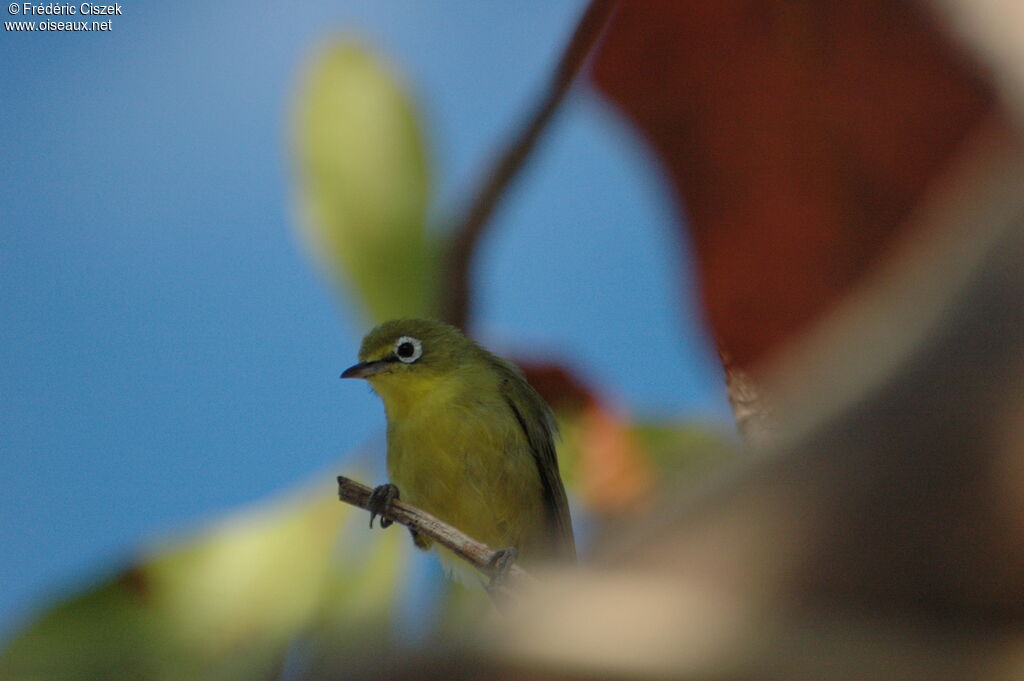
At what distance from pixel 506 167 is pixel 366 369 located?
12.4 inches

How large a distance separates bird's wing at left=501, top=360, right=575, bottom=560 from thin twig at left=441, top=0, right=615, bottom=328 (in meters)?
0.12

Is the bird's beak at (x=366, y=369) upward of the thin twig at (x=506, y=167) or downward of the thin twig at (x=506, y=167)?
upward

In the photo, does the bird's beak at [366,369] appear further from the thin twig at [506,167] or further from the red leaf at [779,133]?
the red leaf at [779,133]

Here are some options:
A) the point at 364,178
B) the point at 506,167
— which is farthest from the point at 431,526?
the point at 364,178

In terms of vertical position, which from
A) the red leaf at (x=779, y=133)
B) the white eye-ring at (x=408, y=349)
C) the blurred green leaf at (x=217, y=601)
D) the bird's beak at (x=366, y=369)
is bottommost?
the blurred green leaf at (x=217, y=601)

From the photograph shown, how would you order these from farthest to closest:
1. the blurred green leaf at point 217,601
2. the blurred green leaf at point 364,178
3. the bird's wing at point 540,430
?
the bird's wing at point 540,430 < the blurred green leaf at point 364,178 < the blurred green leaf at point 217,601

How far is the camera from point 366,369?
0.80 m

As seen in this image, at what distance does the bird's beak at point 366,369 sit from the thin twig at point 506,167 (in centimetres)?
9

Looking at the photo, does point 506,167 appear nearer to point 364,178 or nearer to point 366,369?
point 364,178

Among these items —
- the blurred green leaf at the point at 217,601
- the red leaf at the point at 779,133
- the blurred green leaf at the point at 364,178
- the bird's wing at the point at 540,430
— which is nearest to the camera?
the red leaf at the point at 779,133

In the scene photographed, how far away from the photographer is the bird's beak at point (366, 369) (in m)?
0.79

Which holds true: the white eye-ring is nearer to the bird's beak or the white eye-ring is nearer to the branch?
the bird's beak

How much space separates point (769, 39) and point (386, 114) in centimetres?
32

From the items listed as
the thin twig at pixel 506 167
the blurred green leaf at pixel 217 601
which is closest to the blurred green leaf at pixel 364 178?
the thin twig at pixel 506 167
